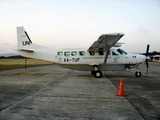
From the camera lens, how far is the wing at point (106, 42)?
470 inches

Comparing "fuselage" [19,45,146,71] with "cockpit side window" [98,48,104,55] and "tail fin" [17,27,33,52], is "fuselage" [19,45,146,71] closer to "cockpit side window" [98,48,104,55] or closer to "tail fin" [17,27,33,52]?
"cockpit side window" [98,48,104,55]

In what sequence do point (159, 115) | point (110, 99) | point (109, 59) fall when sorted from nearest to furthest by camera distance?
point (159, 115), point (110, 99), point (109, 59)

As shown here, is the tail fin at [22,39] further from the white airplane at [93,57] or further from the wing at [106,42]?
the wing at [106,42]

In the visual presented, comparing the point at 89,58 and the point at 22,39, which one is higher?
the point at 22,39

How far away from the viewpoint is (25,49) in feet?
51.3

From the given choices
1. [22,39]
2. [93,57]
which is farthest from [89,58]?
[22,39]

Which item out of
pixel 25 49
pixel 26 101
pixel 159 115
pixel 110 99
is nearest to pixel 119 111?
pixel 159 115

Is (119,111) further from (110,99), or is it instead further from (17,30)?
(17,30)

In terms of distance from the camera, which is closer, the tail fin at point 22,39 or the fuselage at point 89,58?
the fuselage at point 89,58

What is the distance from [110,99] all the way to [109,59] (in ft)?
27.0

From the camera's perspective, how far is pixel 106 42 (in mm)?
13227

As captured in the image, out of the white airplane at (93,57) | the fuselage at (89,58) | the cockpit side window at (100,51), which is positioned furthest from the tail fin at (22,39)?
the cockpit side window at (100,51)

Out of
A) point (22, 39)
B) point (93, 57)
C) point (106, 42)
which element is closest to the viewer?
point (106, 42)

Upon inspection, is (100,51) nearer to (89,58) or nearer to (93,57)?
(93,57)
